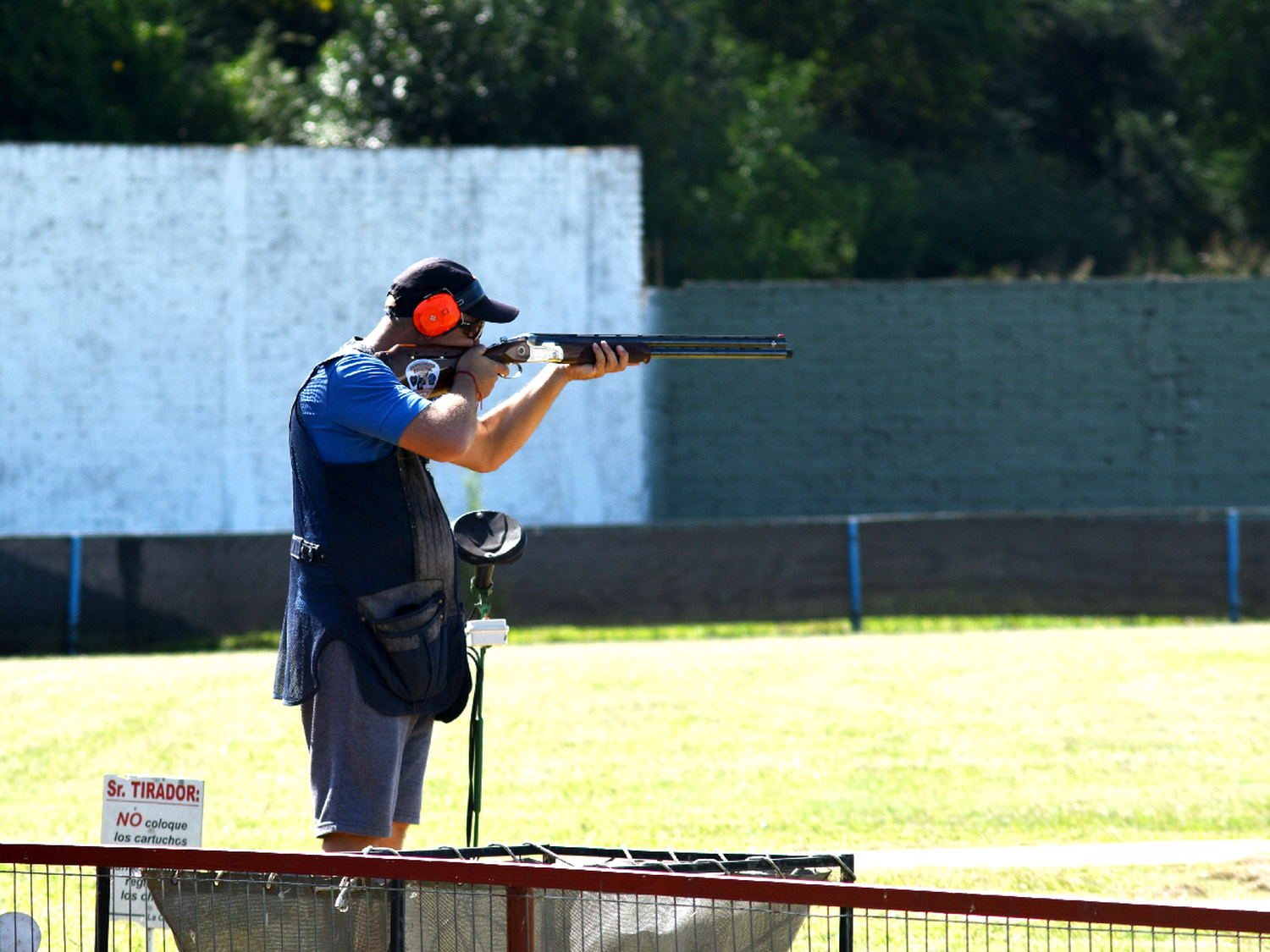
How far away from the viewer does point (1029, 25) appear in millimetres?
42969

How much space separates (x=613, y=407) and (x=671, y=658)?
7122 millimetres

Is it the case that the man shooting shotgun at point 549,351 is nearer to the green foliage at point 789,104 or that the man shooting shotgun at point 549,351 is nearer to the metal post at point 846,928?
the metal post at point 846,928

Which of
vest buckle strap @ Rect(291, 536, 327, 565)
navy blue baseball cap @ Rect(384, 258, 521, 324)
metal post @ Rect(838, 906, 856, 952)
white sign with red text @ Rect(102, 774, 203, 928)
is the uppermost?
navy blue baseball cap @ Rect(384, 258, 521, 324)

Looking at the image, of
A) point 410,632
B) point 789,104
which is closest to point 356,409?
point 410,632

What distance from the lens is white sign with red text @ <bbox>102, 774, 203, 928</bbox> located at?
4.66 metres

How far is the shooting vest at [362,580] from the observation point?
4.24 metres

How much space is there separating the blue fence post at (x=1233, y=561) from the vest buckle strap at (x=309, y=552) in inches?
511

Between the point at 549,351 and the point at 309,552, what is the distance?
1032 millimetres

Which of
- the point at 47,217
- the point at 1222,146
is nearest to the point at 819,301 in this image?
the point at 47,217

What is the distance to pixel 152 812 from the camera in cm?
468

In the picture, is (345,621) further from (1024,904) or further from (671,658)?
(671,658)

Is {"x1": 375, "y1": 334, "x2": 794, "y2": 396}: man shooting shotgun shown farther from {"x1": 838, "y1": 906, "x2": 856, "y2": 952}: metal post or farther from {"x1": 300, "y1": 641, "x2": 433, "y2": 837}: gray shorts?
{"x1": 838, "y1": 906, "x2": 856, "y2": 952}: metal post

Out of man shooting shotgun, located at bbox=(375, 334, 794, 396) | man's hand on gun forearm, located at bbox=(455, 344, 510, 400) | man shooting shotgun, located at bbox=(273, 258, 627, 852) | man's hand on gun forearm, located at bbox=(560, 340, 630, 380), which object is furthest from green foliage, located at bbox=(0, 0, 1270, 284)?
man shooting shotgun, located at bbox=(273, 258, 627, 852)

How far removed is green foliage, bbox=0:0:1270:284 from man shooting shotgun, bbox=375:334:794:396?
17.0 m
